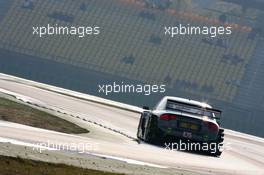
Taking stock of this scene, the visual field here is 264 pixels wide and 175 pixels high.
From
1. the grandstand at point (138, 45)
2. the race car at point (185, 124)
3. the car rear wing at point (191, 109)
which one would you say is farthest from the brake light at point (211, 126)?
the grandstand at point (138, 45)

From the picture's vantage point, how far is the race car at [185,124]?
579 inches

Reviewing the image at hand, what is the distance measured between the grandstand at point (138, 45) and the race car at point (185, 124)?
52.5 meters

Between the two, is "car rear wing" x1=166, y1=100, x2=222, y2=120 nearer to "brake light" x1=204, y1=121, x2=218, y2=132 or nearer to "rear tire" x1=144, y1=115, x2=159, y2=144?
"brake light" x1=204, y1=121, x2=218, y2=132

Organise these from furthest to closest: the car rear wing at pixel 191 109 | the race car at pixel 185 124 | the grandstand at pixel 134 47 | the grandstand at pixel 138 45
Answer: the grandstand at pixel 134 47 → the grandstand at pixel 138 45 → the car rear wing at pixel 191 109 → the race car at pixel 185 124

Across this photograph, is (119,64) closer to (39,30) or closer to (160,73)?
(160,73)

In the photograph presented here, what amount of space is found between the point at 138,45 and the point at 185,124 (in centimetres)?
6061

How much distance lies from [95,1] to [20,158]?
244 feet

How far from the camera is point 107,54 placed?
73.7 metres

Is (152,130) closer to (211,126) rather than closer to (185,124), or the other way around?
(185,124)

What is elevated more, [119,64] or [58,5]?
[58,5]

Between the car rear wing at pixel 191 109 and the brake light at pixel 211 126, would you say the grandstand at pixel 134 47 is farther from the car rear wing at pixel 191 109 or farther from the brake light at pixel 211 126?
the brake light at pixel 211 126

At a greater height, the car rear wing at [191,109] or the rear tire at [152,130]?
the car rear wing at [191,109]

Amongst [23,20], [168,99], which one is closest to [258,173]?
[168,99]

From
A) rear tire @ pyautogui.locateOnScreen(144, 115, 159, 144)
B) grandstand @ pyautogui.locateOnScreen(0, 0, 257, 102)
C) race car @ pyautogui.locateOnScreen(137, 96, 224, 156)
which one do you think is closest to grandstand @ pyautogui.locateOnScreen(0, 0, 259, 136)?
grandstand @ pyautogui.locateOnScreen(0, 0, 257, 102)
